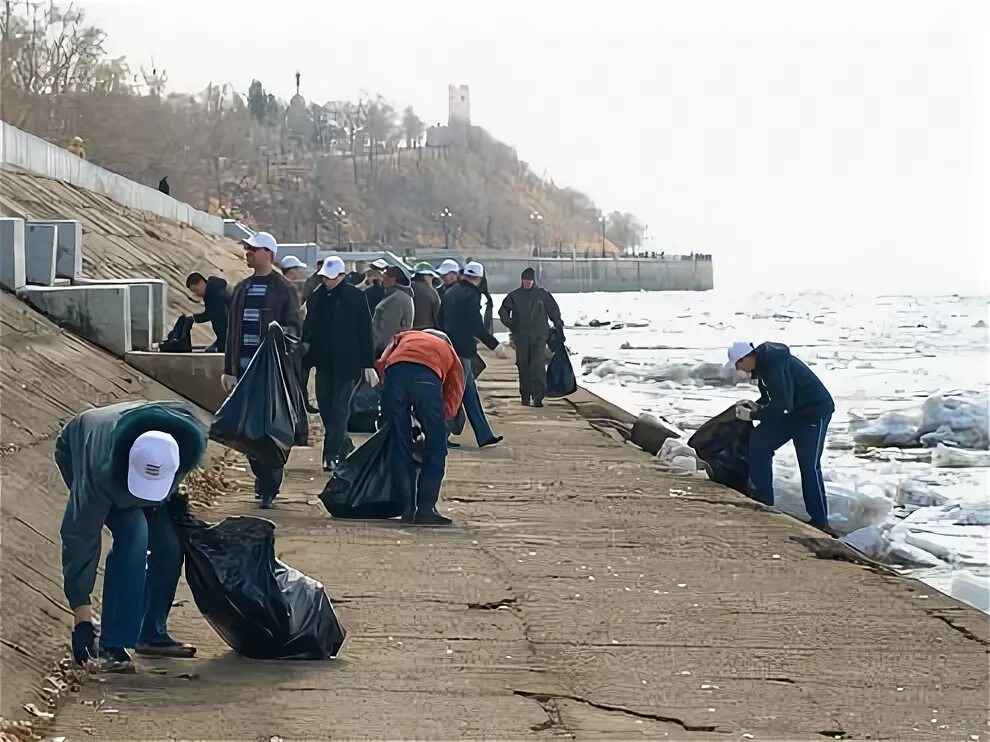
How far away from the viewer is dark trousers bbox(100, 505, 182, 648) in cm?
528

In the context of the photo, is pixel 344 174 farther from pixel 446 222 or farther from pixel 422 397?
pixel 422 397

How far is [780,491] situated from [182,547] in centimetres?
788

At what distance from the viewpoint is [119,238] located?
22.0 meters

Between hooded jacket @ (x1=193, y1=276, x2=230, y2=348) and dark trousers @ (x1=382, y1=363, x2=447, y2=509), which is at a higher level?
hooded jacket @ (x1=193, y1=276, x2=230, y2=348)

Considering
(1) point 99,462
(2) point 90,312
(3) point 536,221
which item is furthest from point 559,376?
(3) point 536,221

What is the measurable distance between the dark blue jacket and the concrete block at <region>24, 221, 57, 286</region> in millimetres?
6667

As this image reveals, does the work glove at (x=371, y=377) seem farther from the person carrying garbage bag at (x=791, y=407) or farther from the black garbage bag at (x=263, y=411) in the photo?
the person carrying garbage bag at (x=791, y=407)

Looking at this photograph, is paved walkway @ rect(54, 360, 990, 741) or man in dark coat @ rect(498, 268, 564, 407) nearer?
paved walkway @ rect(54, 360, 990, 741)

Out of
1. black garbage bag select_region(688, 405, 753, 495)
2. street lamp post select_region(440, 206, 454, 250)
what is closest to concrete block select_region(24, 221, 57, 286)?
black garbage bag select_region(688, 405, 753, 495)

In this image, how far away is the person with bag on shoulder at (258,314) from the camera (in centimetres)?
933

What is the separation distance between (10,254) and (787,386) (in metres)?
6.79

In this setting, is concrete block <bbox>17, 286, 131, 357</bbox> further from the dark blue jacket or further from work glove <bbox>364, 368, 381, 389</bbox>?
the dark blue jacket

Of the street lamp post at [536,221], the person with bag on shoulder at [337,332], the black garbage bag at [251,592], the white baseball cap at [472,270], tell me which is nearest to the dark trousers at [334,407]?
the person with bag on shoulder at [337,332]

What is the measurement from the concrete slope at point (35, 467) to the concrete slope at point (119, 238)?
517cm
